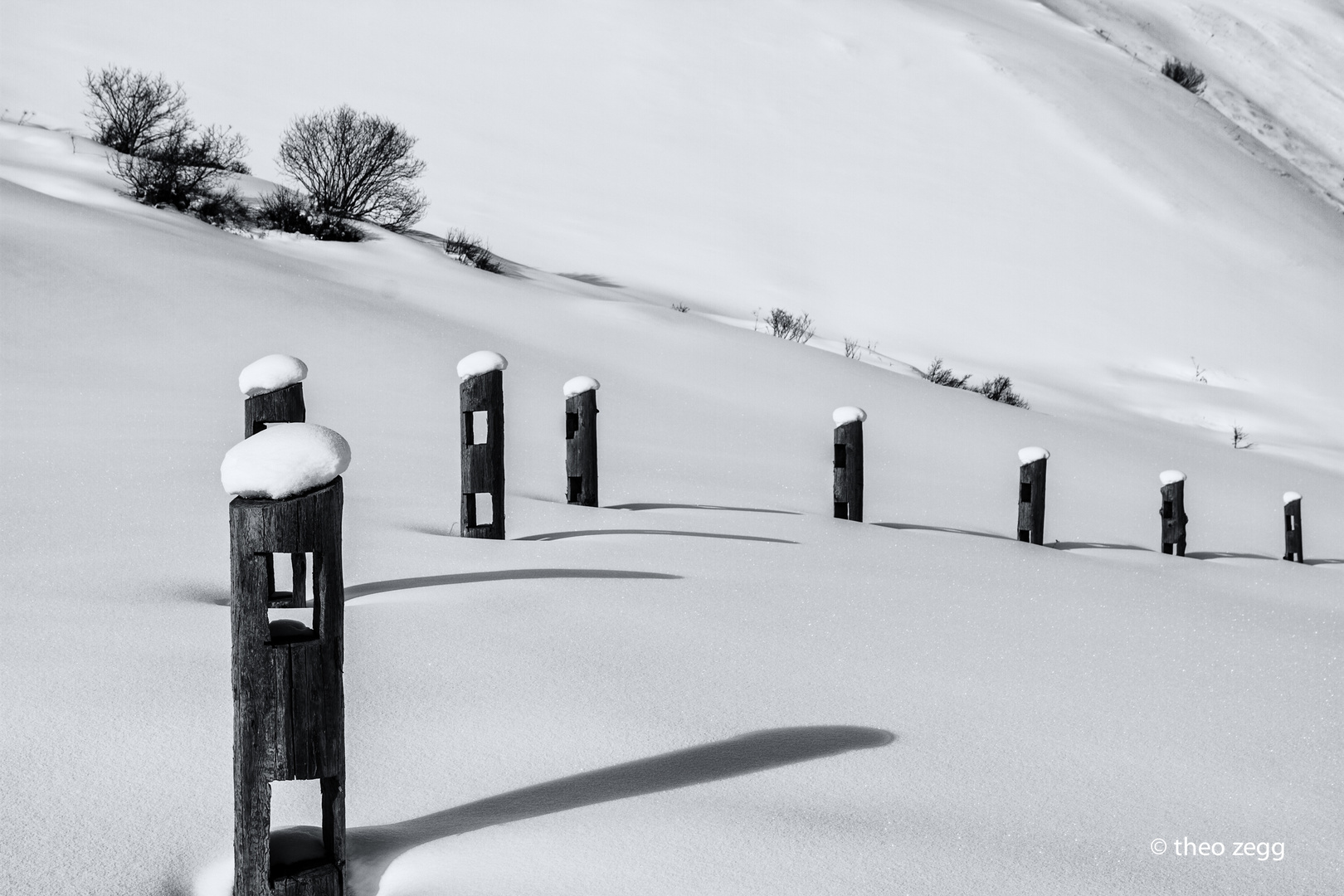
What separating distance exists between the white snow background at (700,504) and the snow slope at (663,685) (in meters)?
0.02

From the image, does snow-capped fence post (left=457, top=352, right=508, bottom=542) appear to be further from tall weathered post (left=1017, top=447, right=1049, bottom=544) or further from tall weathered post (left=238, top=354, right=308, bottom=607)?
tall weathered post (left=1017, top=447, right=1049, bottom=544)

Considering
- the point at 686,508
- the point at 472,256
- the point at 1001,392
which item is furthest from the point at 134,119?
the point at 686,508

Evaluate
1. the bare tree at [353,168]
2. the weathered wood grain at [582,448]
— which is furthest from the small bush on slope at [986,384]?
the weathered wood grain at [582,448]

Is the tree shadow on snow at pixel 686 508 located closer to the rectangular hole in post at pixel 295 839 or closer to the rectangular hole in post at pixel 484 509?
the rectangular hole in post at pixel 484 509

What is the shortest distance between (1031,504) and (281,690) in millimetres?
7457

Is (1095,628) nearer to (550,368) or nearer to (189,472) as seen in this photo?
(189,472)

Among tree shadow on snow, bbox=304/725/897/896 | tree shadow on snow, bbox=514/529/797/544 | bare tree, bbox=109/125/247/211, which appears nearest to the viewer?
tree shadow on snow, bbox=304/725/897/896

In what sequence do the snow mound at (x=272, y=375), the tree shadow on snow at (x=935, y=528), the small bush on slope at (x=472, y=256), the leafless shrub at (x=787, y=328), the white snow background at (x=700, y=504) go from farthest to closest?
the leafless shrub at (x=787, y=328) < the small bush on slope at (x=472, y=256) < the tree shadow on snow at (x=935, y=528) < the snow mound at (x=272, y=375) < the white snow background at (x=700, y=504)

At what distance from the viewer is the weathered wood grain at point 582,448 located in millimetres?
7824

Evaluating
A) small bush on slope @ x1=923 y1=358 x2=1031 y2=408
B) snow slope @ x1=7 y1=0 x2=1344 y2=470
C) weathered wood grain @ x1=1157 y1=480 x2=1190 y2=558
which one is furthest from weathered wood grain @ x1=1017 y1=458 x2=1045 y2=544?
snow slope @ x1=7 y1=0 x2=1344 y2=470

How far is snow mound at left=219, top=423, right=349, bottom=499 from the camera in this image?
241 cm

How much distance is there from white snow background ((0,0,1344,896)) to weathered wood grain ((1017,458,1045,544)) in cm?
16

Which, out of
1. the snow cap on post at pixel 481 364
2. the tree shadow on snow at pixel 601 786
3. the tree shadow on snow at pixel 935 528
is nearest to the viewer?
the tree shadow on snow at pixel 601 786

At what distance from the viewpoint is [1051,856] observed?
296 centimetres
